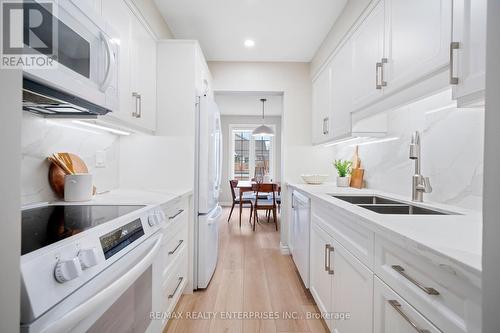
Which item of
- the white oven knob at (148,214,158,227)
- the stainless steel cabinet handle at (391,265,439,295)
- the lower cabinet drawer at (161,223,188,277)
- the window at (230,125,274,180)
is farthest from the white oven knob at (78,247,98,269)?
the window at (230,125,274,180)

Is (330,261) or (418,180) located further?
(330,261)

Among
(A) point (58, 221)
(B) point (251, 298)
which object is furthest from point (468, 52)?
(B) point (251, 298)

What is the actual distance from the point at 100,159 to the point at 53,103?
34.6 inches

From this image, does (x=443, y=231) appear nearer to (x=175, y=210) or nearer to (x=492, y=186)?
(x=492, y=186)

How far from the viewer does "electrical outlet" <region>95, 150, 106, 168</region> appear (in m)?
1.86

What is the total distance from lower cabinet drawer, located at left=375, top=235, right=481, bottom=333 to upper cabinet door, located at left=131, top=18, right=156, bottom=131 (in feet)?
6.08

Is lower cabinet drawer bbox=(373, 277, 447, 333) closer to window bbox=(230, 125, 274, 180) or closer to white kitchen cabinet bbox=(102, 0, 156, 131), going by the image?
white kitchen cabinet bbox=(102, 0, 156, 131)

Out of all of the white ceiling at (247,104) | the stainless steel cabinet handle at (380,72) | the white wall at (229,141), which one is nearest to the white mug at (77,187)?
the stainless steel cabinet handle at (380,72)

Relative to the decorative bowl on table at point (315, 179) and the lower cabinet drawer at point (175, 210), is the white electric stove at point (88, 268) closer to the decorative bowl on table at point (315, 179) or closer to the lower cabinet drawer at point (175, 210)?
the lower cabinet drawer at point (175, 210)

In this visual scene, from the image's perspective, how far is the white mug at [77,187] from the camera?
4.60 ft

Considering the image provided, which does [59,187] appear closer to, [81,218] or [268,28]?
[81,218]

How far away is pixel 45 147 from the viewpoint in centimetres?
140

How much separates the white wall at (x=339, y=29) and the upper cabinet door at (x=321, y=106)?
17 centimetres

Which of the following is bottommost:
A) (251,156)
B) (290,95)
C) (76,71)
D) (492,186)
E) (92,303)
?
(92,303)
